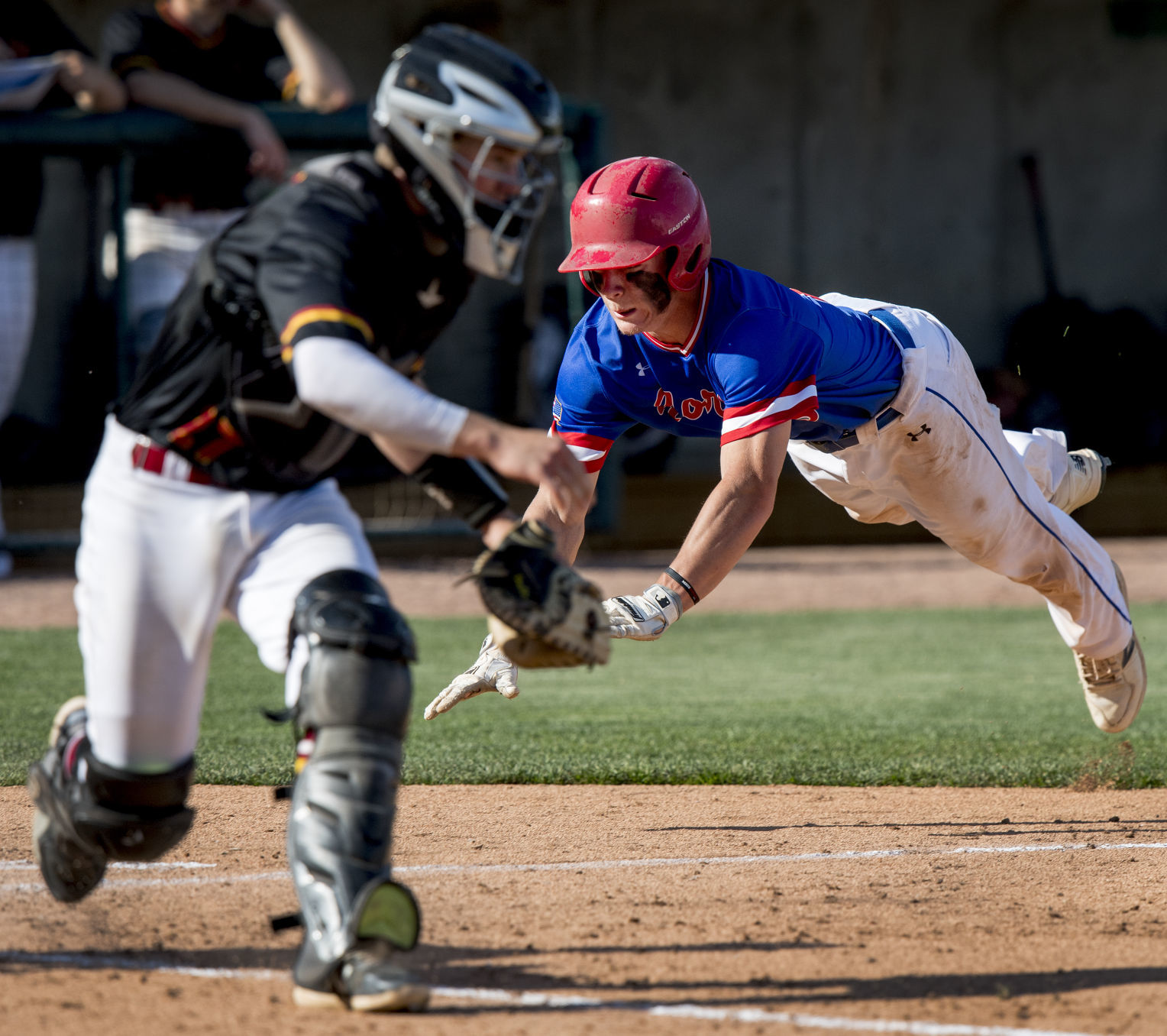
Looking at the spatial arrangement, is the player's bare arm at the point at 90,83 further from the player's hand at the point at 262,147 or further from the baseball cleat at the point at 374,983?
the baseball cleat at the point at 374,983

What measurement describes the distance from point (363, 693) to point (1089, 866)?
8.23 feet

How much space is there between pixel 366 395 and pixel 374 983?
113 cm

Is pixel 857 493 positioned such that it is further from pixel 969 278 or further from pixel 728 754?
pixel 969 278

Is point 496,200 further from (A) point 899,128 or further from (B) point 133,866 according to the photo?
(A) point 899,128

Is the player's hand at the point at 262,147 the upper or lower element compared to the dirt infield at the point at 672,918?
lower

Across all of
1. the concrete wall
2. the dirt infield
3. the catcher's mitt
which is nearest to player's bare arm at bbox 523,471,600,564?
the dirt infield

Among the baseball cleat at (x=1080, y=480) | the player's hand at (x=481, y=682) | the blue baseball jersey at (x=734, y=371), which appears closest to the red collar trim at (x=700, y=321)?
the blue baseball jersey at (x=734, y=371)

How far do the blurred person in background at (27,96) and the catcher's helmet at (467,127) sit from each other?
25.1 feet

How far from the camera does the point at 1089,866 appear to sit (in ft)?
14.9

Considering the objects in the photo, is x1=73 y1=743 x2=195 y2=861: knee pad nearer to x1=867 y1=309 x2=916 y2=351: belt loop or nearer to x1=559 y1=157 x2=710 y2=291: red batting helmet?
x1=559 y1=157 x2=710 y2=291: red batting helmet

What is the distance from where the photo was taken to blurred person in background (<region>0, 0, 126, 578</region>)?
1030 centimetres

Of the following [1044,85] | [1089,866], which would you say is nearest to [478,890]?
[1089,866]

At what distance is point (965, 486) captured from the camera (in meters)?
5.41

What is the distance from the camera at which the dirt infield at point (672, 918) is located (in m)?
3.15
